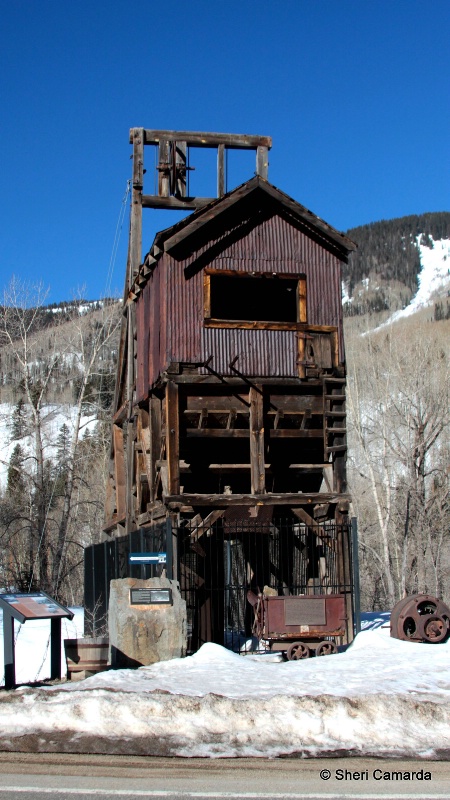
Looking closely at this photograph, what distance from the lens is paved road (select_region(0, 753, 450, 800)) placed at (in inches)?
290

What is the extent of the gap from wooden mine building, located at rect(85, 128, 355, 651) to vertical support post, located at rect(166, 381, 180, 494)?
Answer: 0.03 m

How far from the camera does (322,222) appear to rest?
818 inches

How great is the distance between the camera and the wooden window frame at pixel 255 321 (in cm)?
1994

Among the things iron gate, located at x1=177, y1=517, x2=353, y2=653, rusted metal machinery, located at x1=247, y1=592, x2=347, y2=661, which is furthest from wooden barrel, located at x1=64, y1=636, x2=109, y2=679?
iron gate, located at x1=177, y1=517, x2=353, y2=653

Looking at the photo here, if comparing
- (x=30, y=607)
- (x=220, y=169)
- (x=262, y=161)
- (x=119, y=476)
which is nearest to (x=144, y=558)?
(x=30, y=607)

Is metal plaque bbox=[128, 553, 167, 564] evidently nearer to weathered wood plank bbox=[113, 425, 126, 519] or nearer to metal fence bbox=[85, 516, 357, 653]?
metal fence bbox=[85, 516, 357, 653]

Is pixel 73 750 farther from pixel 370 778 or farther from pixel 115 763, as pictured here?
pixel 370 778

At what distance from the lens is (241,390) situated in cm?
1988

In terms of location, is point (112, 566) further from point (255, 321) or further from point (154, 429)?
point (255, 321)

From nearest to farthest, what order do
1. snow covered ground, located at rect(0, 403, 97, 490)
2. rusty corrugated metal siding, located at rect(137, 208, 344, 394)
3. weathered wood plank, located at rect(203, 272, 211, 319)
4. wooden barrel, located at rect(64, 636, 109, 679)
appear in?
wooden barrel, located at rect(64, 636, 109, 679), rusty corrugated metal siding, located at rect(137, 208, 344, 394), weathered wood plank, located at rect(203, 272, 211, 319), snow covered ground, located at rect(0, 403, 97, 490)

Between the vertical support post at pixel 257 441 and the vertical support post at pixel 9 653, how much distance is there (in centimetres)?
772

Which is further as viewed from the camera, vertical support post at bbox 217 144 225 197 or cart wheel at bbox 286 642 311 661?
vertical support post at bbox 217 144 225 197

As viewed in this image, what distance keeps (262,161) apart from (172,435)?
8400 millimetres

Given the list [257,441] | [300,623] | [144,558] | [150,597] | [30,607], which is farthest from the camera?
[257,441]
